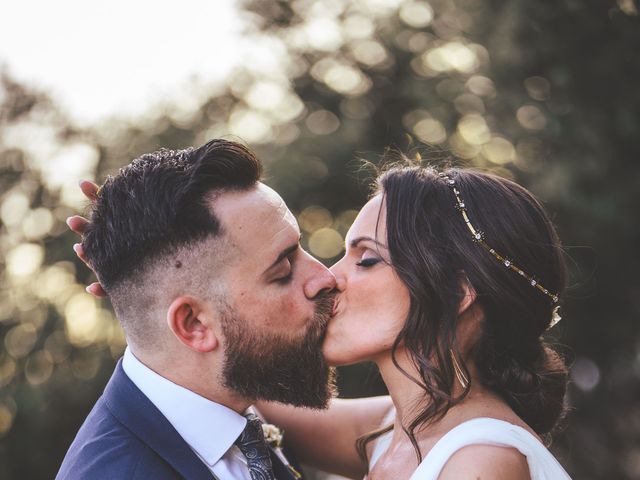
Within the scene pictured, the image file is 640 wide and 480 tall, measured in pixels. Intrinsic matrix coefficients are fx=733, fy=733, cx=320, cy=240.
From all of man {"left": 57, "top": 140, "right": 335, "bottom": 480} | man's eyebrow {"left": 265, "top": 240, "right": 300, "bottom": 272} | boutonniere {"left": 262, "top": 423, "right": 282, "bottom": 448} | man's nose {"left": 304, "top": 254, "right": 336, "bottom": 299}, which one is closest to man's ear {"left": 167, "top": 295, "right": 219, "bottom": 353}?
man {"left": 57, "top": 140, "right": 335, "bottom": 480}

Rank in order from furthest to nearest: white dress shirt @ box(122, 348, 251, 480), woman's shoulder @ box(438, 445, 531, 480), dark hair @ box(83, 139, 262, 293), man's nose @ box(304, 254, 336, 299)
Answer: man's nose @ box(304, 254, 336, 299) < dark hair @ box(83, 139, 262, 293) < white dress shirt @ box(122, 348, 251, 480) < woman's shoulder @ box(438, 445, 531, 480)

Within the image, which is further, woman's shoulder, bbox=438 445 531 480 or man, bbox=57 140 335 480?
man, bbox=57 140 335 480

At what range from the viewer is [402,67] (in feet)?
28.7

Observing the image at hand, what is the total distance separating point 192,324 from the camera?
3.16 meters

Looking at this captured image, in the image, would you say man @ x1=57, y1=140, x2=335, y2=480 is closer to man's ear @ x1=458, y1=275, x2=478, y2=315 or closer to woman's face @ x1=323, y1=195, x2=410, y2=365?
woman's face @ x1=323, y1=195, x2=410, y2=365

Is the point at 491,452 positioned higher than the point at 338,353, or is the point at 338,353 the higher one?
the point at 491,452

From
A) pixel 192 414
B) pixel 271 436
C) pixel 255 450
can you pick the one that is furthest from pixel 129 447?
pixel 271 436

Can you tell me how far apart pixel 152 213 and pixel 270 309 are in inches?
26.1

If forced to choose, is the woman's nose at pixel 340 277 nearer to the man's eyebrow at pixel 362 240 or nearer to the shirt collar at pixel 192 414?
the man's eyebrow at pixel 362 240

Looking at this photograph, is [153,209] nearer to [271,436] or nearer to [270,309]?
[270,309]

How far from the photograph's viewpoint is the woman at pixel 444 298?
3146 millimetres

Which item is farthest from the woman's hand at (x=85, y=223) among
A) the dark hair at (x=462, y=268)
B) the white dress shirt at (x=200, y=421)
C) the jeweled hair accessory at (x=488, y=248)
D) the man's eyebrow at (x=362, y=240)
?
the jeweled hair accessory at (x=488, y=248)

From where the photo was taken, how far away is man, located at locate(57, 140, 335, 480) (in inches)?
121

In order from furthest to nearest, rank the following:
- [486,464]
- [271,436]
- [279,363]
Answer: [271,436] → [279,363] → [486,464]
